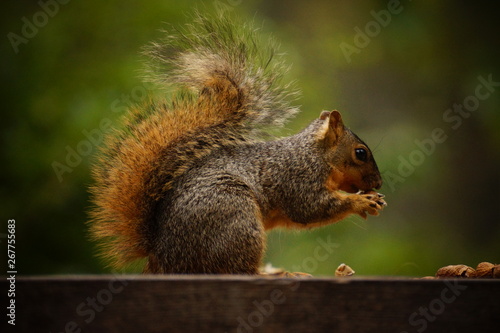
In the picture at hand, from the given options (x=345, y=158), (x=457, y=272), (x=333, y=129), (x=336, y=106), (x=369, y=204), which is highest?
(x=336, y=106)

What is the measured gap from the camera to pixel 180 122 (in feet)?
6.32

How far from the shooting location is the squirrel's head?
214cm

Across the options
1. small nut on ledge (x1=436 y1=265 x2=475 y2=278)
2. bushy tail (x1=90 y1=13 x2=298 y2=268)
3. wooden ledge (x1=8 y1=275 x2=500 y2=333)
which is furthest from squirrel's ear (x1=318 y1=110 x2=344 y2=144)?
wooden ledge (x1=8 y1=275 x2=500 y2=333)

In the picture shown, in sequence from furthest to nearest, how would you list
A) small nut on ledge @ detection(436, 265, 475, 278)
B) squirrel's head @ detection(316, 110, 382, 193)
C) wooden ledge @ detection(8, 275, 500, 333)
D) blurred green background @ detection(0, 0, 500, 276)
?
blurred green background @ detection(0, 0, 500, 276) → squirrel's head @ detection(316, 110, 382, 193) → small nut on ledge @ detection(436, 265, 475, 278) → wooden ledge @ detection(8, 275, 500, 333)

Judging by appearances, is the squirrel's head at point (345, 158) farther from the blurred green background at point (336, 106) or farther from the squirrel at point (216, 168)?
the blurred green background at point (336, 106)

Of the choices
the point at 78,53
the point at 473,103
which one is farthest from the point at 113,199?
the point at 473,103

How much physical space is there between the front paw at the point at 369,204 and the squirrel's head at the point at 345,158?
11 cm

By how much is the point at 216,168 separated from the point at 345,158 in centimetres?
56

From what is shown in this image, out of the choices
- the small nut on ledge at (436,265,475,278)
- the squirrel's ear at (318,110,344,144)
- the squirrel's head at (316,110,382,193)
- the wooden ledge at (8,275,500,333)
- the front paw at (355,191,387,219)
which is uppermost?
the squirrel's ear at (318,110,344,144)

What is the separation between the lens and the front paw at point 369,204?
2.04 metres

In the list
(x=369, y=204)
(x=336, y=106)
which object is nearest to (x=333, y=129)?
(x=369, y=204)

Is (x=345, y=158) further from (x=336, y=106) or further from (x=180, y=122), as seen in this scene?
(x=336, y=106)

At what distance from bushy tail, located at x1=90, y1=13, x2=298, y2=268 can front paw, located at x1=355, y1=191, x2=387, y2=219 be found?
1.37 ft

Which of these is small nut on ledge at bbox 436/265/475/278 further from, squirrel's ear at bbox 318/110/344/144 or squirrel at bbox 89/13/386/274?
squirrel's ear at bbox 318/110/344/144
